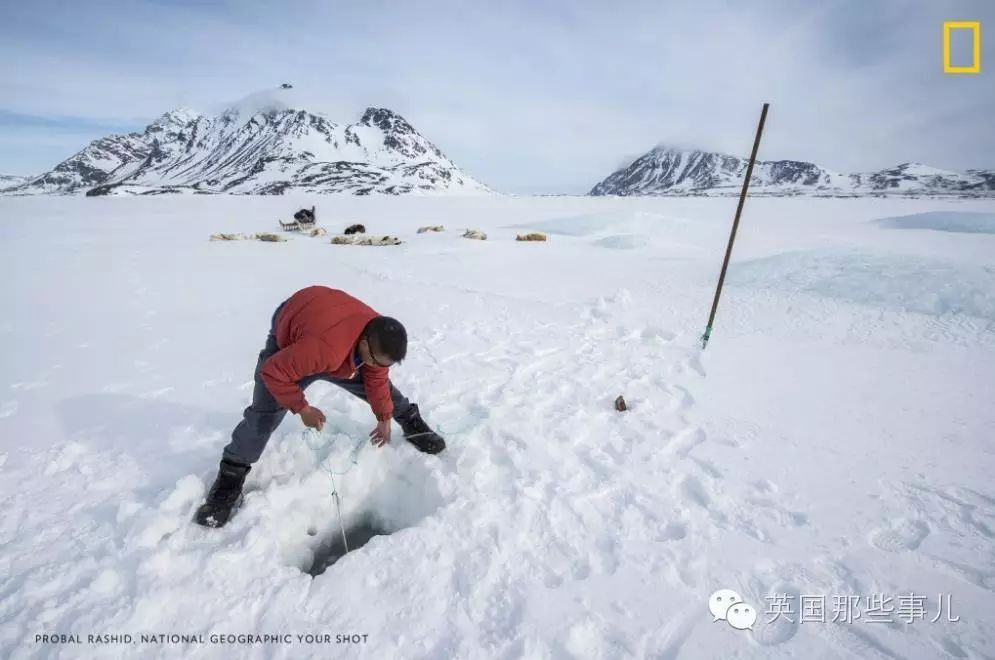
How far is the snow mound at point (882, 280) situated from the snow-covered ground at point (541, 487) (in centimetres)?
5

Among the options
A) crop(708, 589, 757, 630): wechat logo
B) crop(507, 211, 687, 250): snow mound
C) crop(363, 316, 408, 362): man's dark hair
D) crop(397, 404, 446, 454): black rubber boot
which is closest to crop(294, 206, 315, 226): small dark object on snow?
crop(507, 211, 687, 250): snow mound

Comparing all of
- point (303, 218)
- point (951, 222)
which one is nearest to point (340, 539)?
point (303, 218)

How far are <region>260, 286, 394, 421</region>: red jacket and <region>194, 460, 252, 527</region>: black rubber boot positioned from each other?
780 millimetres

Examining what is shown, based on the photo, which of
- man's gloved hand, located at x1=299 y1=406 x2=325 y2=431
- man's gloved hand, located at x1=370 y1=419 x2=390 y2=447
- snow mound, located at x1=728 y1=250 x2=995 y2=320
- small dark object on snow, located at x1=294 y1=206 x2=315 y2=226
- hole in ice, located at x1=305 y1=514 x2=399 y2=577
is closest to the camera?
man's gloved hand, located at x1=299 y1=406 x2=325 y2=431

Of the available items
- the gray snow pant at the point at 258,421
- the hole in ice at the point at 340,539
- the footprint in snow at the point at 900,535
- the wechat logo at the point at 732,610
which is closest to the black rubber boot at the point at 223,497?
the gray snow pant at the point at 258,421

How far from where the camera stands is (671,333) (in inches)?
263

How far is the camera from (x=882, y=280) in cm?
756

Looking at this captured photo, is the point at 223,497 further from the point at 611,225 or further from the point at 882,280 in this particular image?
the point at 611,225

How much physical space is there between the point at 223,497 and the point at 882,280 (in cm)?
961

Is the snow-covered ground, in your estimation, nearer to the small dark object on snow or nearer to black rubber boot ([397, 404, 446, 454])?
black rubber boot ([397, 404, 446, 454])

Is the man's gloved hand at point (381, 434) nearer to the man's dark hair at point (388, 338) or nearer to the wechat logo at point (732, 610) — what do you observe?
the man's dark hair at point (388, 338)

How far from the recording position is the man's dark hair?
2648 millimetres

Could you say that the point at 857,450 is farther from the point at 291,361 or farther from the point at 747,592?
the point at 291,361

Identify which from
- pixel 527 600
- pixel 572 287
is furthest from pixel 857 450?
pixel 572 287
